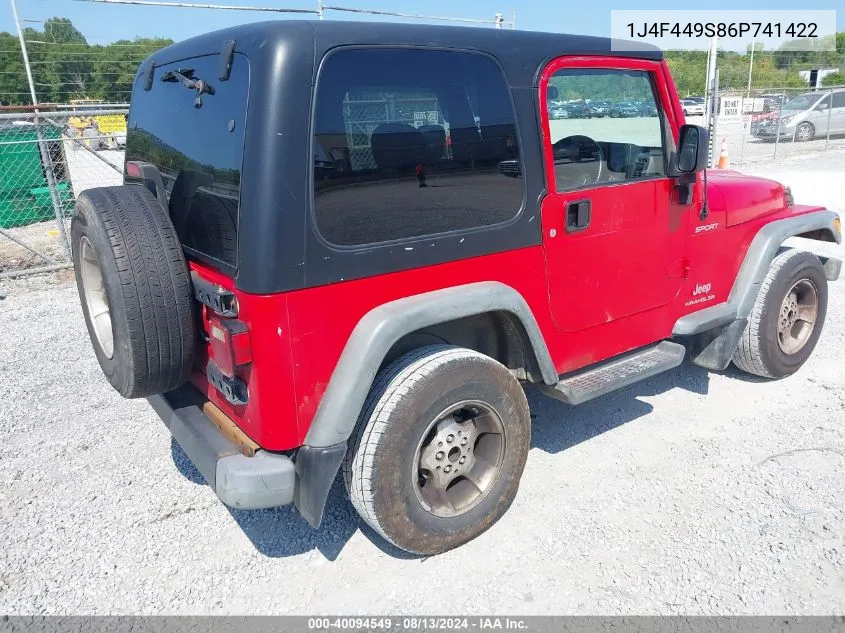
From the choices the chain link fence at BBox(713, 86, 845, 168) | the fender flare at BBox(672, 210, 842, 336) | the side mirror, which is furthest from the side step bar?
the chain link fence at BBox(713, 86, 845, 168)

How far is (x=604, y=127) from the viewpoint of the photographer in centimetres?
329

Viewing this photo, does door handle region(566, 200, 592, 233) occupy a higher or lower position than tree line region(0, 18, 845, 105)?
lower

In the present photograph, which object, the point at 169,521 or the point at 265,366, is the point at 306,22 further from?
the point at 169,521

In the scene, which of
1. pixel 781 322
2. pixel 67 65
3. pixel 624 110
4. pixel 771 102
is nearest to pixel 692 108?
pixel 771 102

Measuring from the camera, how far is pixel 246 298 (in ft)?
7.52

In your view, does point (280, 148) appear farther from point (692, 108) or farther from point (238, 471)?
point (692, 108)

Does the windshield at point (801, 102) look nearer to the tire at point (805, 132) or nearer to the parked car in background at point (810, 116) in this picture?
the parked car in background at point (810, 116)

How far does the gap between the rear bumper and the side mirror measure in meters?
2.42

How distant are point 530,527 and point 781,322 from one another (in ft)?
8.03

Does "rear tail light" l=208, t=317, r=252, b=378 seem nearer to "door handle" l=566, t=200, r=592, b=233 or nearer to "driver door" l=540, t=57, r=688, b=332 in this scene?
"driver door" l=540, t=57, r=688, b=332

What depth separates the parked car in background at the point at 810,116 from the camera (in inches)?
774

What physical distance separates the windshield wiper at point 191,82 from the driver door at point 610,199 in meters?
1.42

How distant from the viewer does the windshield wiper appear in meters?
2.49

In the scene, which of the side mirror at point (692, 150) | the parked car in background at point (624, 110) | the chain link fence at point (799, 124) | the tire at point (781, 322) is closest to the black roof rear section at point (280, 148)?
the parked car in background at point (624, 110)
